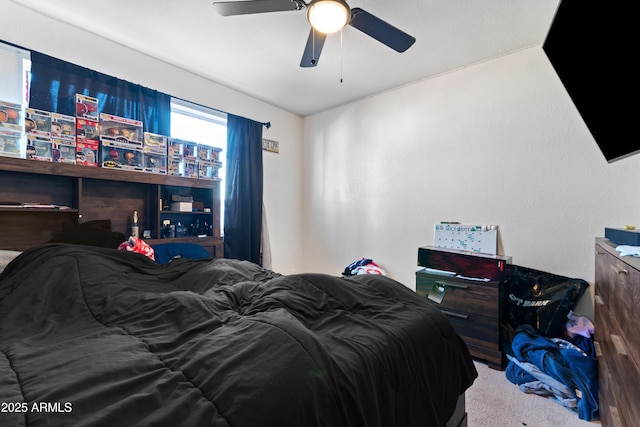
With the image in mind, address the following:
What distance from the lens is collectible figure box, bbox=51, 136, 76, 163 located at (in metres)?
1.97

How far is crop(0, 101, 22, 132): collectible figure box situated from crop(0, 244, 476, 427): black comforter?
1.11 metres

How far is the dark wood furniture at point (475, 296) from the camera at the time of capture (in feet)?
7.08

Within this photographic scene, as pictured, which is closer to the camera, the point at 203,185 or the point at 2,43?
the point at 2,43

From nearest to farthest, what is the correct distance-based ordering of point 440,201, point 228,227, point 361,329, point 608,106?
point 361,329
point 608,106
point 440,201
point 228,227

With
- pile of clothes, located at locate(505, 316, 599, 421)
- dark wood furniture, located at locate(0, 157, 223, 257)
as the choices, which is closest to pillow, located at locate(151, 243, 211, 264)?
dark wood furniture, located at locate(0, 157, 223, 257)

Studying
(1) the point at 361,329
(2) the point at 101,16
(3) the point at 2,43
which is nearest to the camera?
(1) the point at 361,329

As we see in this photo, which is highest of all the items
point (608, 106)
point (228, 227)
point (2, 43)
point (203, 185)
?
point (2, 43)

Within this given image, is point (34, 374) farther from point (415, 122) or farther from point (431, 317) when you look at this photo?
point (415, 122)

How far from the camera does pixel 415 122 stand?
3082mm

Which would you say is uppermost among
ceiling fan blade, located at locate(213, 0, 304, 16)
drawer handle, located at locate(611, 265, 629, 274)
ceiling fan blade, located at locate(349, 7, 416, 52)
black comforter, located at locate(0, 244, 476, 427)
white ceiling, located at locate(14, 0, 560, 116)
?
white ceiling, located at locate(14, 0, 560, 116)

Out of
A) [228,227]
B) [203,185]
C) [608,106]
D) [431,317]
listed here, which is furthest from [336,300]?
[228,227]

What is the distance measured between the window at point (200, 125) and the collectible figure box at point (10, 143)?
1.19 metres

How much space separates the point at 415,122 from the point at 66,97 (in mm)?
3154

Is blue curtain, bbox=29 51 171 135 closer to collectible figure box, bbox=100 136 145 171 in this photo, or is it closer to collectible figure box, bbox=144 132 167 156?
collectible figure box, bbox=144 132 167 156
